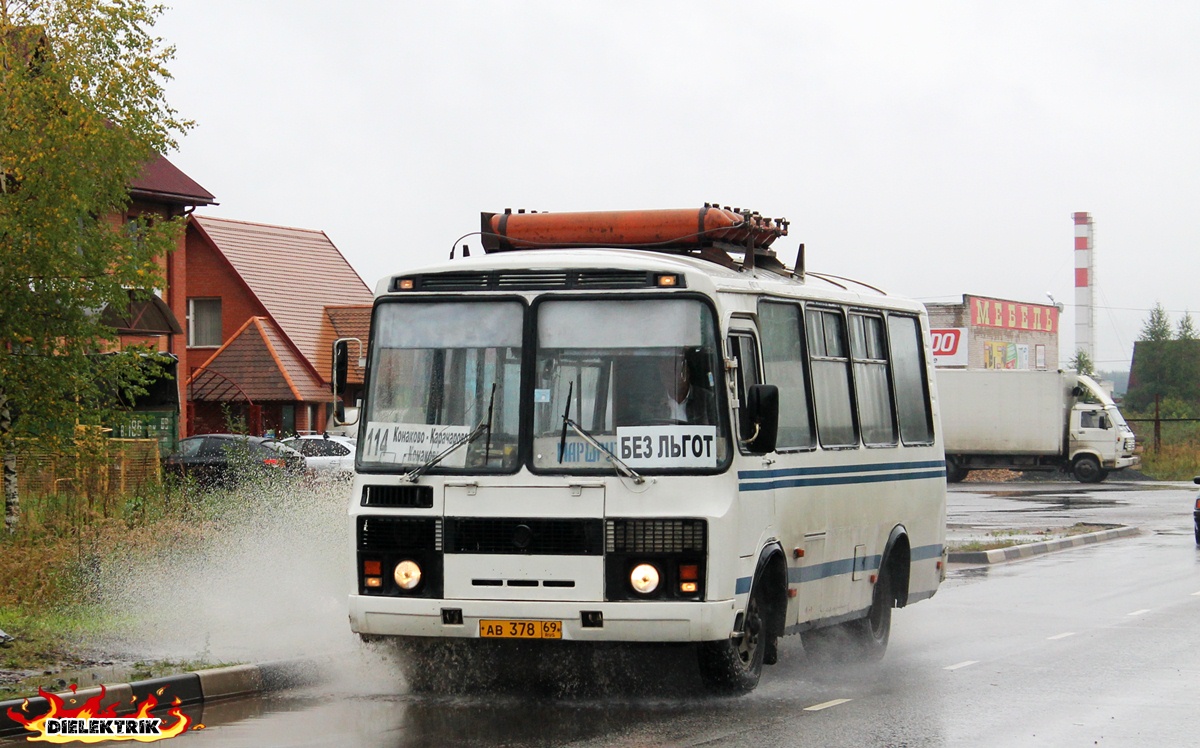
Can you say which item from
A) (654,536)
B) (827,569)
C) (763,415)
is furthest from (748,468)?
(827,569)

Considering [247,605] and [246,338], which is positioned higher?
[246,338]

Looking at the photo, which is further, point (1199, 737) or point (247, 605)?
point (247, 605)

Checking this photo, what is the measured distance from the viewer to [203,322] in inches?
2079

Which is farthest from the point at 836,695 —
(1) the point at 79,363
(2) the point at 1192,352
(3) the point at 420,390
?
(2) the point at 1192,352

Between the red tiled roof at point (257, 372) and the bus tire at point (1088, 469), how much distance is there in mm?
22791

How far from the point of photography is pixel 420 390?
1025 cm

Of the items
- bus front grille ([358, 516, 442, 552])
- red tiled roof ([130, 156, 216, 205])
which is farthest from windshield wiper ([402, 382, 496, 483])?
red tiled roof ([130, 156, 216, 205])

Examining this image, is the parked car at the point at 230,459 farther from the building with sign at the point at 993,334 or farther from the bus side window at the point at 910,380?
the building with sign at the point at 993,334

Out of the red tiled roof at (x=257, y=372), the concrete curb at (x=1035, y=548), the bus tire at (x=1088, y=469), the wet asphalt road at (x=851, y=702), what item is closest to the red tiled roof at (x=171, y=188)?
the red tiled roof at (x=257, y=372)

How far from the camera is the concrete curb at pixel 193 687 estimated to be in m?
9.41

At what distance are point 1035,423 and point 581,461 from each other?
133 feet

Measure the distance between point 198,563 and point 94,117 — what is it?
553 cm

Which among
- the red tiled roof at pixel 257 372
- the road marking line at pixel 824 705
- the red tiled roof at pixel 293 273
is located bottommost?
the road marking line at pixel 824 705

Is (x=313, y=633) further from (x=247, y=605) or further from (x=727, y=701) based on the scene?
(x=727, y=701)
